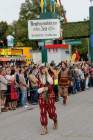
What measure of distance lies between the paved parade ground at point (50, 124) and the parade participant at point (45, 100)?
299 mm

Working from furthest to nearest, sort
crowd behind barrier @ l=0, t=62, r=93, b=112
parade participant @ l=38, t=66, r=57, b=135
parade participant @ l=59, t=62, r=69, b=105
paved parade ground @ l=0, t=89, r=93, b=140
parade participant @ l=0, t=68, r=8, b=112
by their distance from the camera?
parade participant @ l=59, t=62, r=69, b=105
crowd behind barrier @ l=0, t=62, r=93, b=112
parade participant @ l=0, t=68, r=8, b=112
parade participant @ l=38, t=66, r=57, b=135
paved parade ground @ l=0, t=89, r=93, b=140

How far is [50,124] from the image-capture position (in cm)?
1464

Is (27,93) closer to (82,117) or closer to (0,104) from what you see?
(0,104)

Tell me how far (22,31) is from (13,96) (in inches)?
2665

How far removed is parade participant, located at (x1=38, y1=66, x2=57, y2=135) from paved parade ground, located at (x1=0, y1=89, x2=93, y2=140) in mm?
299

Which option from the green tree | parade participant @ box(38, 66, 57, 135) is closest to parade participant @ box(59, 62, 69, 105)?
parade participant @ box(38, 66, 57, 135)

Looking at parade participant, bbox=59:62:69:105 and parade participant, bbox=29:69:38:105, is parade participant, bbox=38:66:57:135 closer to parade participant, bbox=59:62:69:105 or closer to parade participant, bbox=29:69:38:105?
parade participant, bbox=29:69:38:105

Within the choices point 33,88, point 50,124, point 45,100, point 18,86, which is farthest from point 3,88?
point 45,100

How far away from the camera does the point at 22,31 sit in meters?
87.2

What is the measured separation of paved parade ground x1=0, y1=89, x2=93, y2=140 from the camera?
12471 millimetres

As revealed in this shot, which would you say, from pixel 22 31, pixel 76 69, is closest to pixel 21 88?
pixel 76 69

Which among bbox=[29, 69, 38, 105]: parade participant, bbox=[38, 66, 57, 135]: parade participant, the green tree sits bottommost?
the green tree

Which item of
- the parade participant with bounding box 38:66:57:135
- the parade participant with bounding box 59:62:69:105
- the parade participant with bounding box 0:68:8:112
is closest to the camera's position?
the parade participant with bounding box 38:66:57:135

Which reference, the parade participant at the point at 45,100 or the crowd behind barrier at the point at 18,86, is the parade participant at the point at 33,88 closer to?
the crowd behind barrier at the point at 18,86
